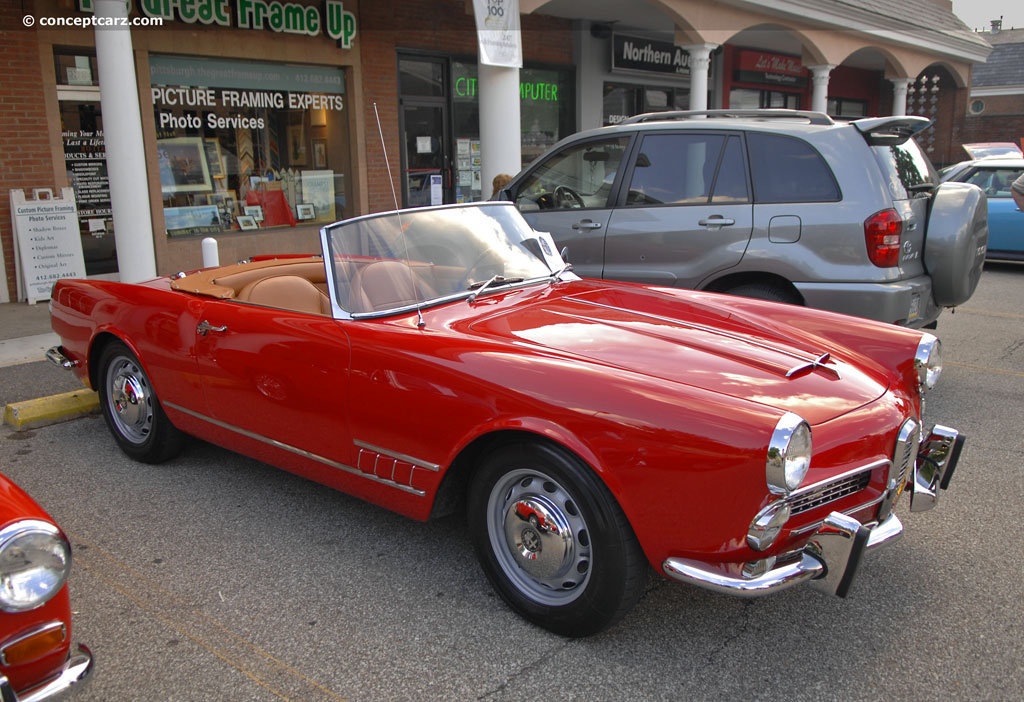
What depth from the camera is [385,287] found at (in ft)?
12.2

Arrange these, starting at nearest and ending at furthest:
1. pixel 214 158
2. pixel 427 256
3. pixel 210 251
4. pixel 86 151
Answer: pixel 427 256 < pixel 210 251 < pixel 86 151 < pixel 214 158

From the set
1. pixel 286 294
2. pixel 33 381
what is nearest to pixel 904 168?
pixel 286 294

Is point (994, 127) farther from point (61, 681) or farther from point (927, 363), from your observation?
point (61, 681)

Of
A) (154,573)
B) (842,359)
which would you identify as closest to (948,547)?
(842,359)

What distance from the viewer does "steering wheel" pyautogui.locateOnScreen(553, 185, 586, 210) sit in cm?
664

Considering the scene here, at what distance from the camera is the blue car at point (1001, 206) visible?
11.8 metres

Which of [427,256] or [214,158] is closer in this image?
[427,256]

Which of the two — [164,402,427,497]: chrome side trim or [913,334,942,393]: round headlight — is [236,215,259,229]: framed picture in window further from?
[913,334,942,393]: round headlight

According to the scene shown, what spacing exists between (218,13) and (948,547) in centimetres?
944

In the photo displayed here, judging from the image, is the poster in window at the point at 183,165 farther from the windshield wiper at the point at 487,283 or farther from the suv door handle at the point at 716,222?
the windshield wiper at the point at 487,283

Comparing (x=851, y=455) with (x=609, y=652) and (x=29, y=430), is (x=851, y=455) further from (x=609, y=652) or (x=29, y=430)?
(x=29, y=430)

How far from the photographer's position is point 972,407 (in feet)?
18.3

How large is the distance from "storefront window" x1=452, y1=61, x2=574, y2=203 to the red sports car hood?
9.13 m

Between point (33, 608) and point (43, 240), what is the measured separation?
8034 millimetres
